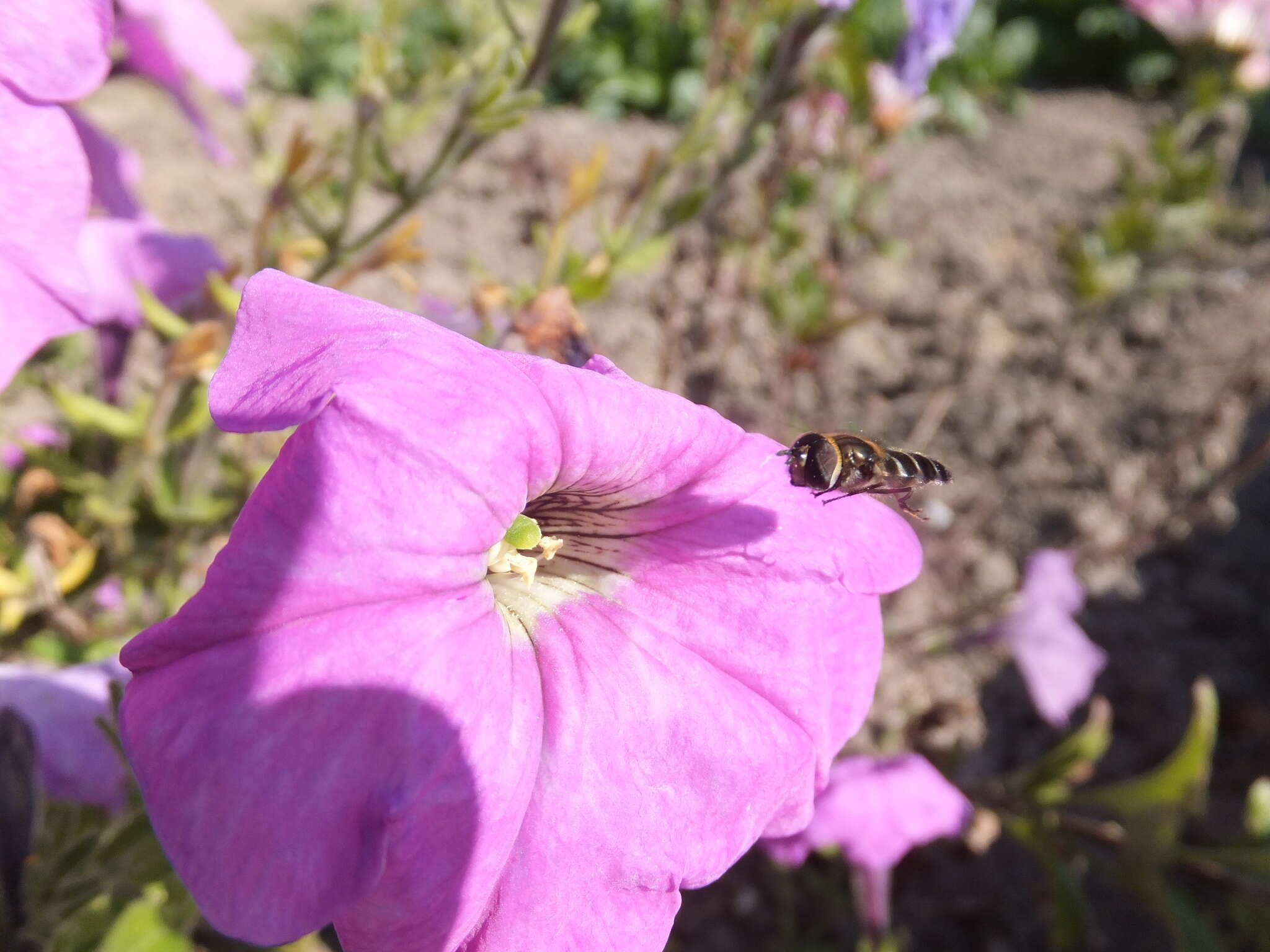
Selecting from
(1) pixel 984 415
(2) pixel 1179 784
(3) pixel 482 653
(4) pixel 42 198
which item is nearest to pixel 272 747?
→ (3) pixel 482 653

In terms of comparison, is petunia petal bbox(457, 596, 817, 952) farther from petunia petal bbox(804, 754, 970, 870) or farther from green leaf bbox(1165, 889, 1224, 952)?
green leaf bbox(1165, 889, 1224, 952)

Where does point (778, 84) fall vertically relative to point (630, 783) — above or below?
above

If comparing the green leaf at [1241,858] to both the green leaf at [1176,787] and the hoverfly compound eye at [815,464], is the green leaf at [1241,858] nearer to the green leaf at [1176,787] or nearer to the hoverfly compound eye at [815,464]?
the green leaf at [1176,787]

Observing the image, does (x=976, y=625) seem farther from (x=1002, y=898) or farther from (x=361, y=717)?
(x=361, y=717)

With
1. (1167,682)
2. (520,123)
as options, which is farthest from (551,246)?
(1167,682)

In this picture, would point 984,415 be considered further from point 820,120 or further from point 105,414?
point 105,414

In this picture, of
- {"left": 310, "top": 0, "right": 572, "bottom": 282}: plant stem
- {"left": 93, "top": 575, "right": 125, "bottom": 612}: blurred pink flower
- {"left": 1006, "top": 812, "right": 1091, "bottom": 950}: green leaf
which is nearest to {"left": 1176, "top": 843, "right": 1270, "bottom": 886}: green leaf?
{"left": 1006, "top": 812, "right": 1091, "bottom": 950}: green leaf
